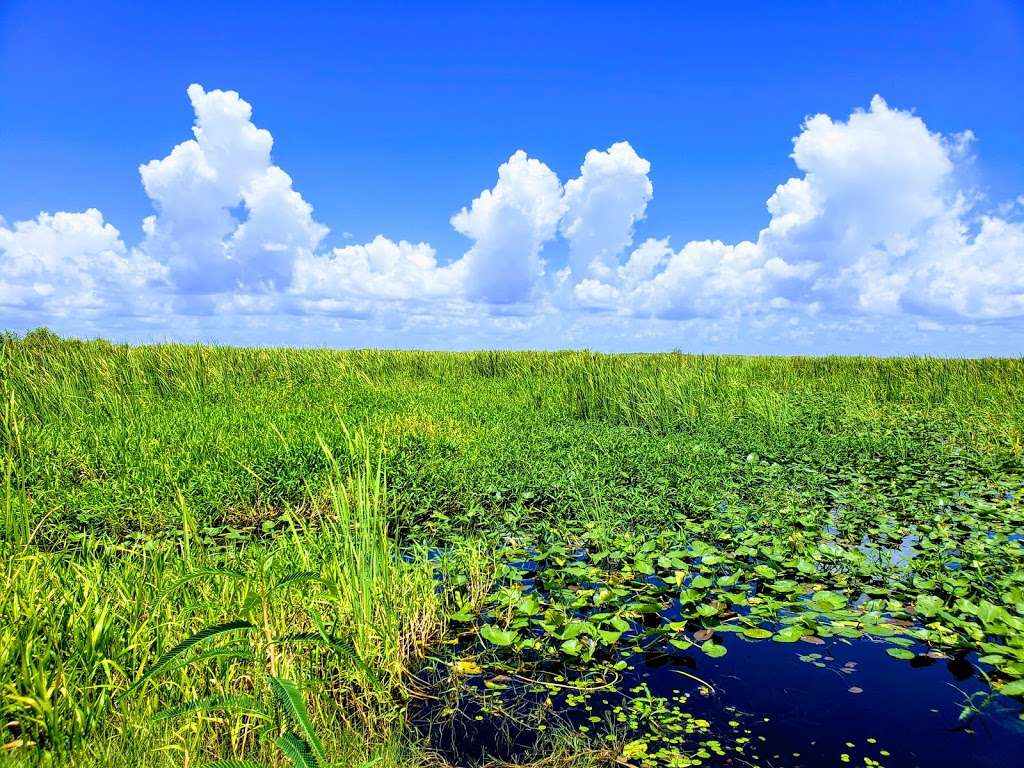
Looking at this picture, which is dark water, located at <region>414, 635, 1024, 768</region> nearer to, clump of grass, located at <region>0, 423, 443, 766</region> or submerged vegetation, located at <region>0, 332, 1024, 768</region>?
submerged vegetation, located at <region>0, 332, 1024, 768</region>

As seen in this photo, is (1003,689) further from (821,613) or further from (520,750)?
(520,750)

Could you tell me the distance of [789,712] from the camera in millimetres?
2979

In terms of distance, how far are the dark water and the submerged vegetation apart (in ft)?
0.07

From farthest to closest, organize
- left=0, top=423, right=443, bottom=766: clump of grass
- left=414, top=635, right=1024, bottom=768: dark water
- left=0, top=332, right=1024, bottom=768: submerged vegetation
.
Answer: left=414, top=635, right=1024, bottom=768: dark water
left=0, top=332, right=1024, bottom=768: submerged vegetation
left=0, top=423, right=443, bottom=766: clump of grass

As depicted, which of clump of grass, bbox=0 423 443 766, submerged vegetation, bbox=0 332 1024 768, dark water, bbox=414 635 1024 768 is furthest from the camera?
dark water, bbox=414 635 1024 768

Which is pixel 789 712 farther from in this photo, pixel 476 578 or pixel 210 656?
pixel 210 656

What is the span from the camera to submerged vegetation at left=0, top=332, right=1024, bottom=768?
260cm

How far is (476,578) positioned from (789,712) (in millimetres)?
2007

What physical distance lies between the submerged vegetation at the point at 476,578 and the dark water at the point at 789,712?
0.07 feet

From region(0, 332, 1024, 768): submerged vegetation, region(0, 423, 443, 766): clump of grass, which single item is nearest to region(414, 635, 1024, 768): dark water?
region(0, 332, 1024, 768): submerged vegetation

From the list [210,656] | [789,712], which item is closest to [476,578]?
[789,712]

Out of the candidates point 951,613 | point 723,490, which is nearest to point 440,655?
point 951,613

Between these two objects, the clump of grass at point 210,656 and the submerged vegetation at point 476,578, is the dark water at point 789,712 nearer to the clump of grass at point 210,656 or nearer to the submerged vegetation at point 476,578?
the submerged vegetation at point 476,578

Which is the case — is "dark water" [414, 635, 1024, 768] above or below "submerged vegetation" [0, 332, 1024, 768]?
below
